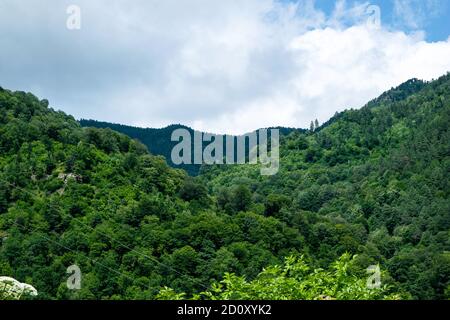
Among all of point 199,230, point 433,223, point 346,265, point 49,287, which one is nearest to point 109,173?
point 199,230

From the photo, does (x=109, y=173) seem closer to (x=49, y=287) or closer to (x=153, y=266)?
(x=153, y=266)

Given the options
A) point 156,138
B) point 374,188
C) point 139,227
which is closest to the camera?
point 139,227

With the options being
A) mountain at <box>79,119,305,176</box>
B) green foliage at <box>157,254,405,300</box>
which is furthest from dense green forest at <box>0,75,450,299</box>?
mountain at <box>79,119,305,176</box>

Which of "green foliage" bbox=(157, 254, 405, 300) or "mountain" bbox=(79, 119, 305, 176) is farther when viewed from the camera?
"mountain" bbox=(79, 119, 305, 176)

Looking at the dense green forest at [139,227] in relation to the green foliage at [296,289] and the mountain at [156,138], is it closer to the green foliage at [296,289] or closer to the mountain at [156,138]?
the green foliage at [296,289]

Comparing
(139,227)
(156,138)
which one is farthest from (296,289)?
(156,138)

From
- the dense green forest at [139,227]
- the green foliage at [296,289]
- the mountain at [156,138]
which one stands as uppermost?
the mountain at [156,138]

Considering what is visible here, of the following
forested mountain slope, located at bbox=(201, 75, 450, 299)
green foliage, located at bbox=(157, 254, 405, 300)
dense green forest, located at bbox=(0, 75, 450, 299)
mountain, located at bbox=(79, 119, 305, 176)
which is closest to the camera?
green foliage, located at bbox=(157, 254, 405, 300)

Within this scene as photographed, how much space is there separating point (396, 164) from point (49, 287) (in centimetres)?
9386

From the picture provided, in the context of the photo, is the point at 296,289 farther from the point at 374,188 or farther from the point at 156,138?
the point at 156,138

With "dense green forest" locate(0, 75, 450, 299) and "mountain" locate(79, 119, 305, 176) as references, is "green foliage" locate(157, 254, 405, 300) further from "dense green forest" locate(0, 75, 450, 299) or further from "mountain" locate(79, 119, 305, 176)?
"mountain" locate(79, 119, 305, 176)

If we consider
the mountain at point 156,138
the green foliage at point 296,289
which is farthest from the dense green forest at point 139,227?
the mountain at point 156,138

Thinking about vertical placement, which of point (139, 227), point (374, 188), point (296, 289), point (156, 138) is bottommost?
point (296, 289)
